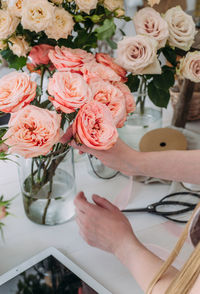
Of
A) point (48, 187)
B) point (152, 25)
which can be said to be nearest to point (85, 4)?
point (152, 25)

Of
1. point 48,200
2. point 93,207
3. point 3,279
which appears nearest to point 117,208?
point 93,207

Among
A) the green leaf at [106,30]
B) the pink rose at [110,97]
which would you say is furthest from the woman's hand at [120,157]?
the green leaf at [106,30]

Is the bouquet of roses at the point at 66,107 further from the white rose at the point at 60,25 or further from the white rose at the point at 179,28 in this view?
the white rose at the point at 179,28

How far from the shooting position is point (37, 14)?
597 mm

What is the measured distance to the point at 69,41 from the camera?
72cm

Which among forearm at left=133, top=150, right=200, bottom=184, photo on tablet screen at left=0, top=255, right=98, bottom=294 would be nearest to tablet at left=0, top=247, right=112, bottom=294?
photo on tablet screen at left=0, top=255, right=98, bottom=294

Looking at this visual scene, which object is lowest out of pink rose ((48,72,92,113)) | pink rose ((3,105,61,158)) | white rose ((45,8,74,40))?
pink rose ((3,105,61,158))

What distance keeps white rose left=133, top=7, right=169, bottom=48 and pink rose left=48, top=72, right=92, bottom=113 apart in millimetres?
245

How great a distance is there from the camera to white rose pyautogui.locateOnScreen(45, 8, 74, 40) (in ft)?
2.10

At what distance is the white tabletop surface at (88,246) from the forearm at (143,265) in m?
0.04

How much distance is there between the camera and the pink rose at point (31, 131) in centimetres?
52

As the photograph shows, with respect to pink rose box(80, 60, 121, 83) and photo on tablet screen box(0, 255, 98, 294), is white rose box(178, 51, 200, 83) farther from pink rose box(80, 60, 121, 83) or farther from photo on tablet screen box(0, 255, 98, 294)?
photo on tablet screen box(0, 255, 98, 294)

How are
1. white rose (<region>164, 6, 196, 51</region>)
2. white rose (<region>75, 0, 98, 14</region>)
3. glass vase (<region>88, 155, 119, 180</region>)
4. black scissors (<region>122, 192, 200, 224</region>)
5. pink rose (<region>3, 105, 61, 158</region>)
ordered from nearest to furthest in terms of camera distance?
1. pink rose (<region>3, 105, 61, 158</region>)
2. white rose (<region>75, 0, 98, 14</region>)
3. white rose (<region>164, 6, 196, 51</region>)
4. black scissors (<region>122, 192, 200, 224</region>)
5. glass vase (<region>88, 155, 119, 180</region>)

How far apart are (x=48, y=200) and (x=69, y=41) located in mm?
344
